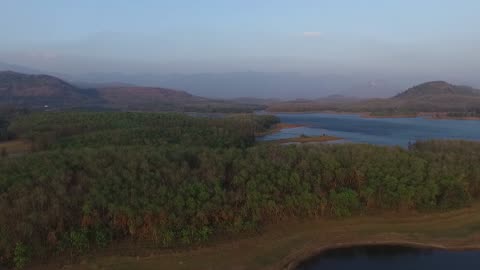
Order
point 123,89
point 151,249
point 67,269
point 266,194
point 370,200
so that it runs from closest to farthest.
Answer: point 67,269 → point 151,249 → point 266,194 → point 370,200 → point 123,89

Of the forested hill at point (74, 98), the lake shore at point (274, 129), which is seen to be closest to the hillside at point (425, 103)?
the forested hill at point (74, 98)

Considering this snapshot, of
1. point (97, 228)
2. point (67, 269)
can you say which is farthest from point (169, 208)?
point (67, 269)

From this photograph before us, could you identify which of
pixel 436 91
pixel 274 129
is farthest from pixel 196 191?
pixel 436 91

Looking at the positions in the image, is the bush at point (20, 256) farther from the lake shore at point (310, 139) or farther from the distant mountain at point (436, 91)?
the distant mountain at point (436, 91)

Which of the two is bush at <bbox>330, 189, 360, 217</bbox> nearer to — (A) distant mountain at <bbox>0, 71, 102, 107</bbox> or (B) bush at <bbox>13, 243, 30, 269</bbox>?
(B) bush at <bbox>13, 243, 30, 269</bbox>

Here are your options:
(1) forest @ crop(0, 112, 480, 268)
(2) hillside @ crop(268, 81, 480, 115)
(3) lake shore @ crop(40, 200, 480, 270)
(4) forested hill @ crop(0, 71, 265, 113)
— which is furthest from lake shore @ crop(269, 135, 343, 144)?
(4) forested hill @ crop(0, 71, 265, 113)

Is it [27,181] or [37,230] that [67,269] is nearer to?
[37,230]
